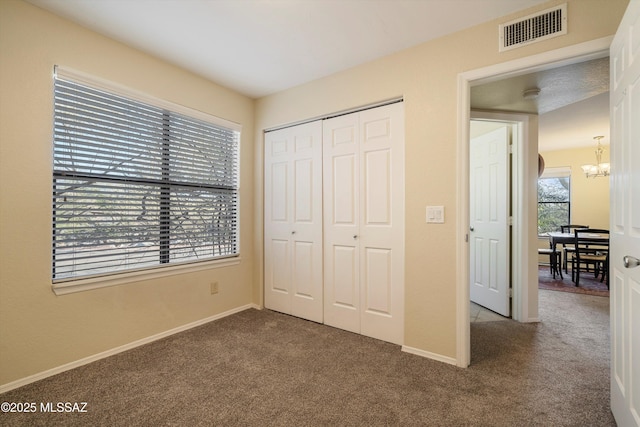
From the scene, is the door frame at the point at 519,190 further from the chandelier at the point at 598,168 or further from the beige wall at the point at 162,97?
the chandelier at the point at 598,168

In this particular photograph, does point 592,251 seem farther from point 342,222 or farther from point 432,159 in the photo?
point 342,222

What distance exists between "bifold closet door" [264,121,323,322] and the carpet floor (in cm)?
52

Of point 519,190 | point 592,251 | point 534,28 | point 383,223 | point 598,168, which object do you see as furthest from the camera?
point 598,168

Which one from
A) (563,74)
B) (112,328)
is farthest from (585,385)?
(112,328)

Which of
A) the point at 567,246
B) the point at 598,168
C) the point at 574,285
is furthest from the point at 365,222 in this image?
the point at 598,168

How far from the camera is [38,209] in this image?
201cm

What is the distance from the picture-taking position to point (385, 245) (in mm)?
2631

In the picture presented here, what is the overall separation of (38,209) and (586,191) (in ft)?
27.5

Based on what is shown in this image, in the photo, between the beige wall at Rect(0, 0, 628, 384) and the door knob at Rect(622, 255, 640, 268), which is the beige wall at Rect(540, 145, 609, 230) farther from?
the door knob at Rect(622, 255, 640, 268)

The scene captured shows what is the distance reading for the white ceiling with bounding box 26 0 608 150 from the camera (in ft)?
6.39

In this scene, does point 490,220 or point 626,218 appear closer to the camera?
point 626,218

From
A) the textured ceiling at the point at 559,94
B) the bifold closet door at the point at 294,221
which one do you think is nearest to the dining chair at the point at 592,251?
the textured ceiling at the point at 559,94

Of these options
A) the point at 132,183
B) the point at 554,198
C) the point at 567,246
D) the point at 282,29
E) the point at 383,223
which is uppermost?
the point at 282,29

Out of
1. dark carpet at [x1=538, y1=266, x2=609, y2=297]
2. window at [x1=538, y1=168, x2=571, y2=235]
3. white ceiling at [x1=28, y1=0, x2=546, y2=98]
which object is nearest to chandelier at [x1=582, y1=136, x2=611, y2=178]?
window at [x1=538, y1=168, x2=571, y2=235]
